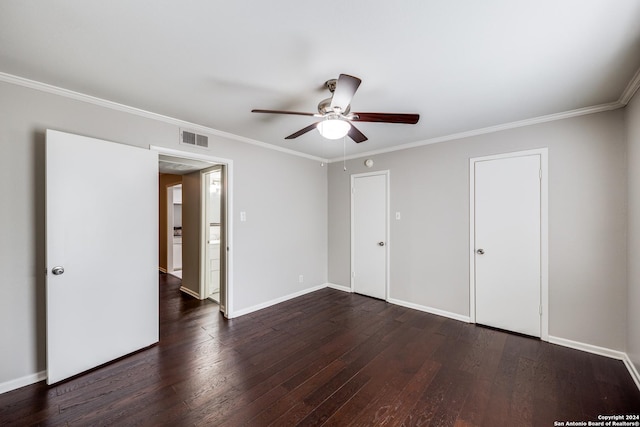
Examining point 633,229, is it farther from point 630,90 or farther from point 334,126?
point 334,126

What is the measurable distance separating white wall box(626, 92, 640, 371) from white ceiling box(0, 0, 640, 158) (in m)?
0.27

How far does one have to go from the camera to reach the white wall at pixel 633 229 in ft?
6.98

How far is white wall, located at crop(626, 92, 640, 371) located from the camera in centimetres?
213

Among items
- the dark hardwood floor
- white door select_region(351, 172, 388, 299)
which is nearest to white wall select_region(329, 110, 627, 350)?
the dark hardwood floor

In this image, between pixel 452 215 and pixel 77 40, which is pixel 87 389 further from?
pixel 452 215

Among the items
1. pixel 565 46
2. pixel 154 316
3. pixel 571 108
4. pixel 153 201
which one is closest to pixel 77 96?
pixel 153 201

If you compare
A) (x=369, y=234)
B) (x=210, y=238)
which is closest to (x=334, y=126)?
(x=369, y=234)

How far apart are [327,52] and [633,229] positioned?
3.02 meters

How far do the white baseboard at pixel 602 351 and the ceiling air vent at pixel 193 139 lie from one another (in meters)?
4.56

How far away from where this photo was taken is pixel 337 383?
2104 millimetres

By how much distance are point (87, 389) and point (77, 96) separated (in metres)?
Answer: 2.50

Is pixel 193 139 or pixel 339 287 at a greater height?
pixel 193 139

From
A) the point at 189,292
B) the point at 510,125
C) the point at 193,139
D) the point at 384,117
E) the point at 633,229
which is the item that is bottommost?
the point at 189,292

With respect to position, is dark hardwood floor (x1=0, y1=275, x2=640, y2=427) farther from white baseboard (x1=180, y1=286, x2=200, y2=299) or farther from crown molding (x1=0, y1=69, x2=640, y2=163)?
crown molding (x1=0, y1=69, x2=640, y2=163)
